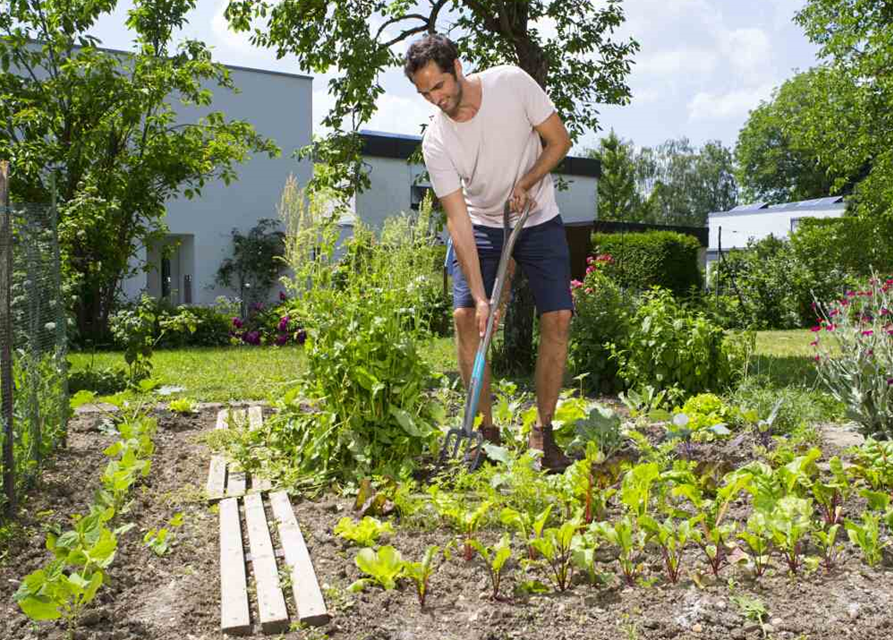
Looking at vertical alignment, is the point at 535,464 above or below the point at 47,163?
below

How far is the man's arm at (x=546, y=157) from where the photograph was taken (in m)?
3.35

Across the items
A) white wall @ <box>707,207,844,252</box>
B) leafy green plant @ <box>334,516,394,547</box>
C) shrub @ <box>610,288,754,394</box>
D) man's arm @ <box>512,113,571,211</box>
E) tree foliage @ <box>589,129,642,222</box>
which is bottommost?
leafy green plant @ <box>334,516,394,547</box>

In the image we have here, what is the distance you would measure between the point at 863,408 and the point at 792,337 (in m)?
9.83

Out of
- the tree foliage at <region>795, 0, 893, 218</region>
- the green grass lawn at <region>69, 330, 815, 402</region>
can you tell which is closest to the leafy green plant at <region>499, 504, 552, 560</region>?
the green grass lawn at <region>69, 330, 815, 402</region>

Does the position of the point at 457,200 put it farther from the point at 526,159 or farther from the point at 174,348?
the point at 174,348

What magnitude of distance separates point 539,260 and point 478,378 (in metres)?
0.65

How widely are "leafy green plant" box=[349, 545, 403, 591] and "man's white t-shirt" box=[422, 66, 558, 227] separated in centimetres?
163

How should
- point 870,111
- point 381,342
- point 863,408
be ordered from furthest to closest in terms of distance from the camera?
point 870,111, point 863,408, point 381,342

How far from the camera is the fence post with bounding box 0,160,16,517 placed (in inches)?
110

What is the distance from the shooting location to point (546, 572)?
2287 millimetres

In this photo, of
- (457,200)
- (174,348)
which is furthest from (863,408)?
(174,348)

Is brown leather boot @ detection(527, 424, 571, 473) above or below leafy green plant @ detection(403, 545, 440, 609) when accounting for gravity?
above

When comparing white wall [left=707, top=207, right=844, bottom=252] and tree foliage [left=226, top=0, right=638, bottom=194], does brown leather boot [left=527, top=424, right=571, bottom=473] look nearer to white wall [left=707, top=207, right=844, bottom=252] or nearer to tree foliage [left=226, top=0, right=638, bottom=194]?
tree foliage [left=226, top=0, right=638, bottom=194]

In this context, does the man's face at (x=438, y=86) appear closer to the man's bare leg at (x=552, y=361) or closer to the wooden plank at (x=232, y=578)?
the man's bare leg at (x=552, y=361)
